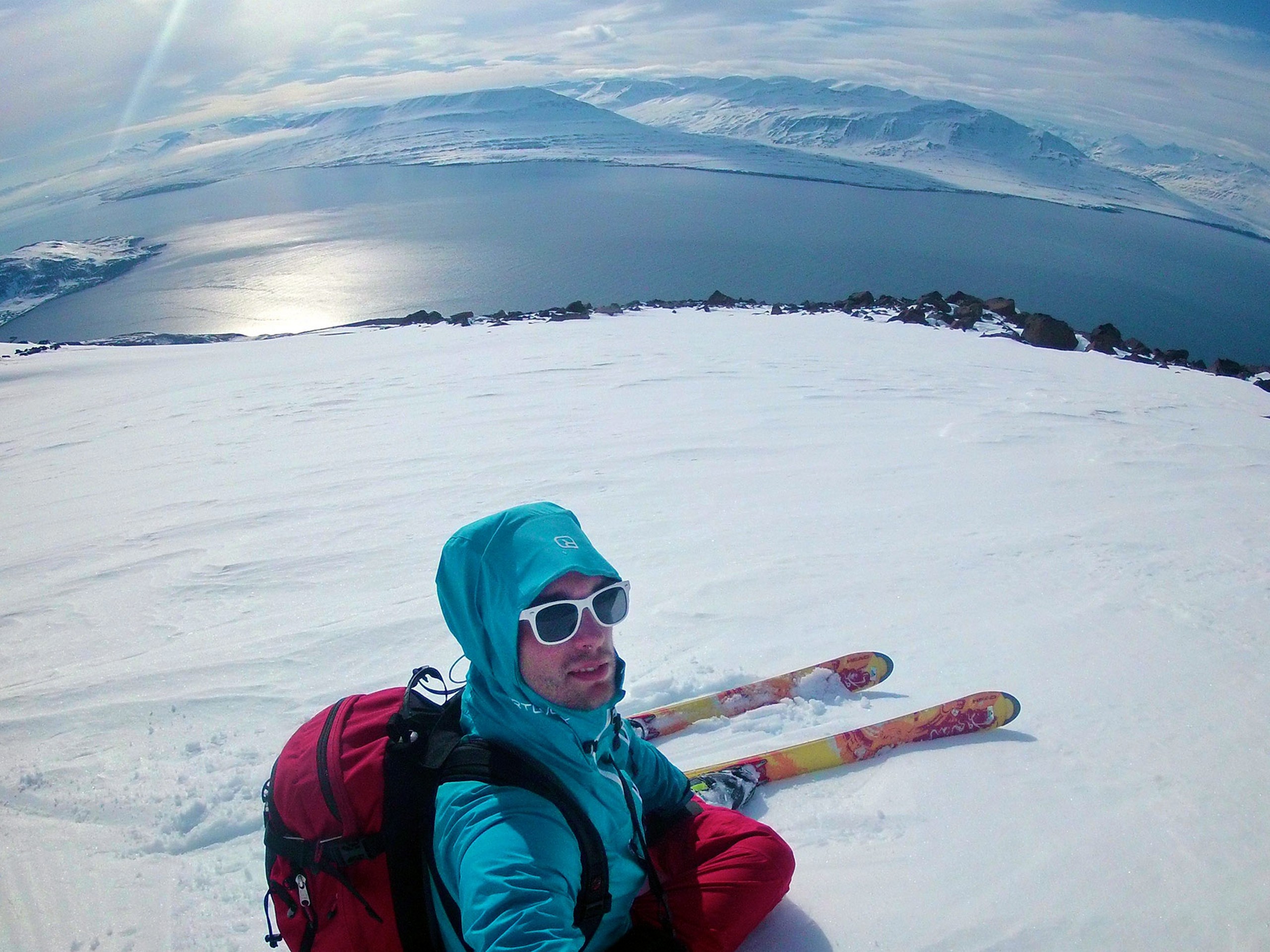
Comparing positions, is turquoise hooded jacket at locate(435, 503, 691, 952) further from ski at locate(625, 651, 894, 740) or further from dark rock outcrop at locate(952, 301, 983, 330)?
dark rock outcrop at locate(952, 301, 983, 330)

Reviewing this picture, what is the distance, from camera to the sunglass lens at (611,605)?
5.18ft

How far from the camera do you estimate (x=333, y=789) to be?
4.99 feet

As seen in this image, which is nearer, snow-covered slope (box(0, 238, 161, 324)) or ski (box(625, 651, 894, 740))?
ski (box(625, 651, 894, 740))

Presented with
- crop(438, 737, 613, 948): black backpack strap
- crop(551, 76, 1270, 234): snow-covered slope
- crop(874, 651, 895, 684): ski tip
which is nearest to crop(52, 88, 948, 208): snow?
crop(551, 76, 1270, 234): snow-covered slope

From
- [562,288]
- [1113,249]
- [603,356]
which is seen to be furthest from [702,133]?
[603,356]

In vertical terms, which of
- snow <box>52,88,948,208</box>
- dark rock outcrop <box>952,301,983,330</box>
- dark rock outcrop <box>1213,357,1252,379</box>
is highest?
snow <box>52,88,948,208</box>

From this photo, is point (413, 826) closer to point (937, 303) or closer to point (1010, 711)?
point (1010, 711)

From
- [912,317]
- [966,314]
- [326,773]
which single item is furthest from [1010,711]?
[966,314]

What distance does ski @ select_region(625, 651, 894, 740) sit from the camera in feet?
9.60

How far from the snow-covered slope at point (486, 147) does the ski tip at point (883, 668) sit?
309 feet

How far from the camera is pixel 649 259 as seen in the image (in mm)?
39062

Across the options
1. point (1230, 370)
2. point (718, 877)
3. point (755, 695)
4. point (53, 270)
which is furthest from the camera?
point (53, 270)

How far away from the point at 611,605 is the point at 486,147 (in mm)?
148406

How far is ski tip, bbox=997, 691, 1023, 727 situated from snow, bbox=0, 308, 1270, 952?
8 cm
